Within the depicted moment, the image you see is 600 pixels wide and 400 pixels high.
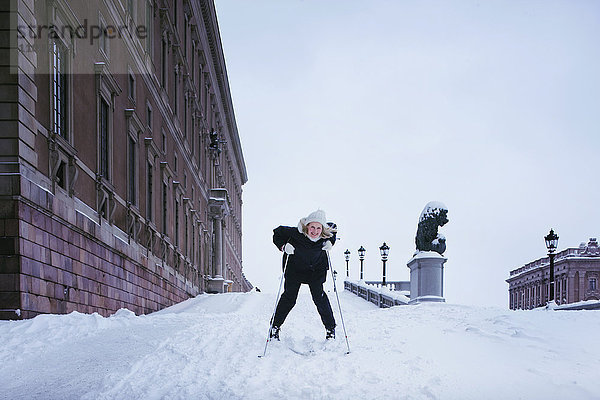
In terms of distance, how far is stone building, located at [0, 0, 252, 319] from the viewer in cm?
1021

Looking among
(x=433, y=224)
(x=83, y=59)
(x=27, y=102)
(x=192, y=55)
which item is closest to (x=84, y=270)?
(x=27, y=102)

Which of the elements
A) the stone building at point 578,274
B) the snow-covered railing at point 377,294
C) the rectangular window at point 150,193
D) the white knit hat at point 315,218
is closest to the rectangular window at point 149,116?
the rectangular window at point 150,193

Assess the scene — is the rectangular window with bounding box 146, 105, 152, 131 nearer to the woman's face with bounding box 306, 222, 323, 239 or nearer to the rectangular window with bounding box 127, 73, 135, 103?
the rectangular window with bounding box 127, 73, 135, 103

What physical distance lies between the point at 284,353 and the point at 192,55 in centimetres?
2700

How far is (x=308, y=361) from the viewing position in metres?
6.61

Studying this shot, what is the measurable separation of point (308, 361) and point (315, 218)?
6.59ft

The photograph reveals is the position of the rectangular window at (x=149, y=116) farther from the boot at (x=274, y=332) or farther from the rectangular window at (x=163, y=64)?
the boot at (x=274, y=332)

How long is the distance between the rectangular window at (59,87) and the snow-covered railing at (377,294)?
1143 centimetres

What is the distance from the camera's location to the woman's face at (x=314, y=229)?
780cm

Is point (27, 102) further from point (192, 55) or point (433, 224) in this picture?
point (192, 55)

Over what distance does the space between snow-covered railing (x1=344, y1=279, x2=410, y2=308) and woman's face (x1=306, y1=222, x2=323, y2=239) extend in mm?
11429

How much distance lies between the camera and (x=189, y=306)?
21.5m

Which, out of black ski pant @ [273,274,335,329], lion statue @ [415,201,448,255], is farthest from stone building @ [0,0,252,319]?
lion statue @ [415,201,448,255]

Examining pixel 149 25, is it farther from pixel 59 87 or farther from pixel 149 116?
pixel 59 87
